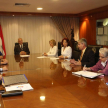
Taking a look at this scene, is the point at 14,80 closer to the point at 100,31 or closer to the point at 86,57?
the point at 86,57

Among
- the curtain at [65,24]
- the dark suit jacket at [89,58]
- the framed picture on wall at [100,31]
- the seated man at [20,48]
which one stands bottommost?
the dark suit jacket at [89,58]

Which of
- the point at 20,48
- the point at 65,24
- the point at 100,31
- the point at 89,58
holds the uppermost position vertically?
the point at 65,24

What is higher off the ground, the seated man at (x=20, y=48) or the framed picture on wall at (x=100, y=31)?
the framed picture on wall at (x=100, y=31)

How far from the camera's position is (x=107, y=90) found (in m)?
1.54

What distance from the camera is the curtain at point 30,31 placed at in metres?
6.71

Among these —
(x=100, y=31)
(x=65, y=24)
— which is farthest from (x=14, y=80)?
(x=65, y=24)

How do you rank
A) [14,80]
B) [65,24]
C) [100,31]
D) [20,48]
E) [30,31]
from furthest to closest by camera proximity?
[65,24], [30,31], [100,31], [20,48], [14,80]

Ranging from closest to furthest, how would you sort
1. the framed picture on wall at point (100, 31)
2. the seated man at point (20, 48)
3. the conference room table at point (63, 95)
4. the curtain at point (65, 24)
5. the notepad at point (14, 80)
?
the conference room table at point (63, 95) < the notepad at point (14, 80) < the seated man at point (20, 48) < the framed picture on wall at point (100, 31) < the curtain at point (65, 24)

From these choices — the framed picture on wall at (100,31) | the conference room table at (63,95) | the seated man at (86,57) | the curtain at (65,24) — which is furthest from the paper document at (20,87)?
the curtain at (65,24)

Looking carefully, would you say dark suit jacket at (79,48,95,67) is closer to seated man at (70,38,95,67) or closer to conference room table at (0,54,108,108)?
seated man at (70,38,95,67)

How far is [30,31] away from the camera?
22.9 feet

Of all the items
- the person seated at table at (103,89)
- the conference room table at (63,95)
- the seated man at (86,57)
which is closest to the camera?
the conference room table at (63,95)

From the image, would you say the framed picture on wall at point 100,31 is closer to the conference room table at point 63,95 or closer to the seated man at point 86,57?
the seated man at point 86,57

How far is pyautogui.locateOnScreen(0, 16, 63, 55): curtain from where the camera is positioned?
6711 millimetres
